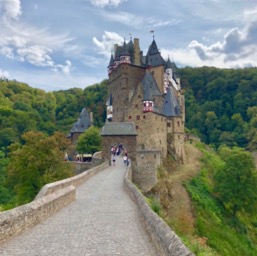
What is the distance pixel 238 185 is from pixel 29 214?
3425 cm

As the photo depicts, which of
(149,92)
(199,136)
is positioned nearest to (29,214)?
(149,92)

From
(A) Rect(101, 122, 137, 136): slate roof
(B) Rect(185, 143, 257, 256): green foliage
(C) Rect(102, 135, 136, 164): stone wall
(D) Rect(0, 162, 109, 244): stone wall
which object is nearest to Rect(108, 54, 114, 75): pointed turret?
(A) Rect(101, 122, 137, 136): slate roof

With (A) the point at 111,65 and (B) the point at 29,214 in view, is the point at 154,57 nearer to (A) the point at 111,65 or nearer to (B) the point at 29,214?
(A) the point at 111,65

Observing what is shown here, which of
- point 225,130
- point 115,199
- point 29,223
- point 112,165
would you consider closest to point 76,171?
point 112,165

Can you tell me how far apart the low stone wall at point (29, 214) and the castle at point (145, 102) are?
81.1 feet

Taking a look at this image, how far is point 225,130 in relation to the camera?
102938mm

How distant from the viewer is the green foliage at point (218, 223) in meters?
30.4

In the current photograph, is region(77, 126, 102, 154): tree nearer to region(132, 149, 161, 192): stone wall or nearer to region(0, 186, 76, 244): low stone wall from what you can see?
region(132, 149, 161, 192): stone wall

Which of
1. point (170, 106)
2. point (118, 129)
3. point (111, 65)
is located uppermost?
point (111, 65)

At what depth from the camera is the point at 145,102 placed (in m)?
48.5

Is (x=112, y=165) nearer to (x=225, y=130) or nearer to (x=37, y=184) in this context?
(x=37, y=184)

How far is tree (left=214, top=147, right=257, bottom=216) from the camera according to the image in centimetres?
4019

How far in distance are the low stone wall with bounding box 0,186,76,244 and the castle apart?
81.1 ft

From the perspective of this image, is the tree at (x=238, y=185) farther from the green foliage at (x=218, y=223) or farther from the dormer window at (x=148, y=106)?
the dormer window at (x=148, y=106)
